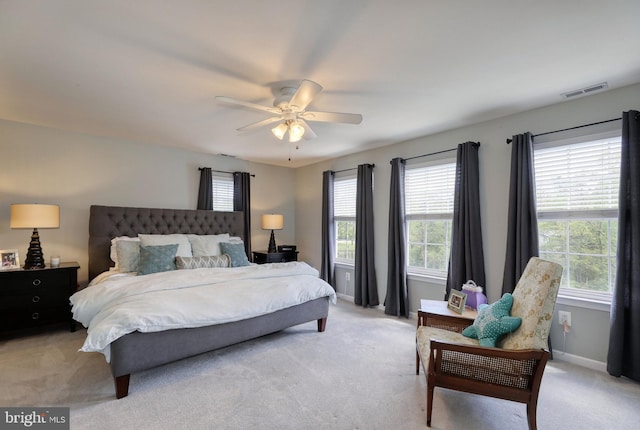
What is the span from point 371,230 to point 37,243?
4.28m

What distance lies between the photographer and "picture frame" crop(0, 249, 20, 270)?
3315mm

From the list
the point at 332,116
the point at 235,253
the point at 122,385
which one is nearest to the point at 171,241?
the point at 235,253

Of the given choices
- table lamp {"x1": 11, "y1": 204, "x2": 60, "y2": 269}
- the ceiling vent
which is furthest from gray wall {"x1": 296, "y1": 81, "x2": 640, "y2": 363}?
table lamp {"x1": 11, "y1": 204, "x2": 60, "y2": 269}

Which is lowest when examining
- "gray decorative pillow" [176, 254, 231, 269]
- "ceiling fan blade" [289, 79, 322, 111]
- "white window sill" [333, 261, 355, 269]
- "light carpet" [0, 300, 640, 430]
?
"light carpet" [0, 300, 640, 430]

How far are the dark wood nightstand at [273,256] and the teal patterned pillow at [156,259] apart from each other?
176 centimetres

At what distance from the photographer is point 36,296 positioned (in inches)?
131

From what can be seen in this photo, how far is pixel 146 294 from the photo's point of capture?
2.55 m

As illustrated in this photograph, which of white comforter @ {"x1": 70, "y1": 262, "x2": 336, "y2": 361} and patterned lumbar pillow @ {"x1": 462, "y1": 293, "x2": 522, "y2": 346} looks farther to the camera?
white comforter @ {"x1": 70, "y1": 262, "x2": 336, "y2": 361}

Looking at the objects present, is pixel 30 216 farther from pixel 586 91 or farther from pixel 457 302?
pixel 586 91

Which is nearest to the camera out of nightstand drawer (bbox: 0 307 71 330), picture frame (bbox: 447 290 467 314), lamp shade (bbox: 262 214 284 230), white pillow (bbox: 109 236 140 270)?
picture frame (bbox: 447 290 467 314)

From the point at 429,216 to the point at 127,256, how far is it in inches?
154

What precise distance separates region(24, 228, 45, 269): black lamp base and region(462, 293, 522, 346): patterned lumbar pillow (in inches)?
178

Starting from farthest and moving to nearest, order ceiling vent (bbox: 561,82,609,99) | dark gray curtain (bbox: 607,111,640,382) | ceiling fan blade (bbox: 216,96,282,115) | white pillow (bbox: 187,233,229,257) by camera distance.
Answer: white pillow (bbox: 187,233,229,257), ceiling vent (bbox: 561,82,609,99), dark gray curtain (bbox: 607,111,640,382), ceiling fan blade (bbox: 216,96,282,115)

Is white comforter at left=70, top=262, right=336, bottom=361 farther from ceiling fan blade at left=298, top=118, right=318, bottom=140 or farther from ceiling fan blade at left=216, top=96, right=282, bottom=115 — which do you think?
ceiling fan blade at left=216, top=96, right=282, bottom=115
